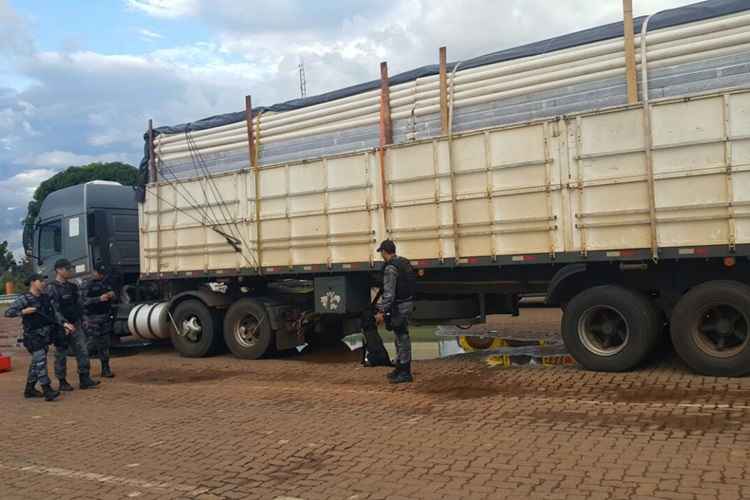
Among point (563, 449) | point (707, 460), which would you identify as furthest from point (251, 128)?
point (707, 460)

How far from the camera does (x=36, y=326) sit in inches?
336

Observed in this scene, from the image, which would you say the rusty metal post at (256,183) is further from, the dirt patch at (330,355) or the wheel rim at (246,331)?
the dirt patch at (330,355)

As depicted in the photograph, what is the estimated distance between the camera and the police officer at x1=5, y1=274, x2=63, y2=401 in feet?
27.7

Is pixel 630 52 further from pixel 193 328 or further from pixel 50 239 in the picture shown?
pixel 50 239

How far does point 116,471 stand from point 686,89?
6.70 meters

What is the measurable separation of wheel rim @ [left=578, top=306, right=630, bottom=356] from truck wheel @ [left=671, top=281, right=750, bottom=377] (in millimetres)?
672

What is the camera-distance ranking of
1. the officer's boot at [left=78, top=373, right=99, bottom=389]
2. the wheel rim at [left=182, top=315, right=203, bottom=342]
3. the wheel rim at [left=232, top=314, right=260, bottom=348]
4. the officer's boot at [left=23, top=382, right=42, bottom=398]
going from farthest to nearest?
the wheel rim at [left=182, top=315, right=203, bottom=342] → the wheel rim at [left=232, top=314, right=260, bottom=348] → the officer's boot at [left=78, top=373, right=99, bottom=389] → the officer's boot at [left=23, top=382, right=42, bottom=398]

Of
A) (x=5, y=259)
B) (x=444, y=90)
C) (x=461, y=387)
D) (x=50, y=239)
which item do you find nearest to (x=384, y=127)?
(x=444, y=90)

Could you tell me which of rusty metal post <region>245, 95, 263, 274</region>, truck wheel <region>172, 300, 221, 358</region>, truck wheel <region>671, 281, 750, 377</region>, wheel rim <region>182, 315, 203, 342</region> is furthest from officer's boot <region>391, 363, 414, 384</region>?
wheel rim <region>182, 315, 203, 342</region>

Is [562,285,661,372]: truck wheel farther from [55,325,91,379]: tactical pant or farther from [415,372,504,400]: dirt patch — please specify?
[55,325,91,379]: tactical pant

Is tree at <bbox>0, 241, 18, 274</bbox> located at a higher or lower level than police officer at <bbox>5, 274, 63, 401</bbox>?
higher

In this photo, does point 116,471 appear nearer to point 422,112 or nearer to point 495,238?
point 495,238

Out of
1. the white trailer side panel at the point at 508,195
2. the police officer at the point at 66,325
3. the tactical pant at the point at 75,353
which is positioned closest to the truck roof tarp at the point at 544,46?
the white trailer side panel at the point at 508,195

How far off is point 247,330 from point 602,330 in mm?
5679
